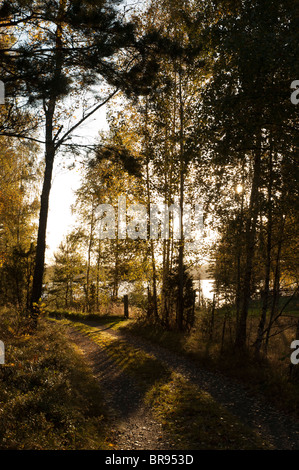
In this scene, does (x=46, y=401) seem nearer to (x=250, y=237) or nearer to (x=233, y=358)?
(x=233, y=358)

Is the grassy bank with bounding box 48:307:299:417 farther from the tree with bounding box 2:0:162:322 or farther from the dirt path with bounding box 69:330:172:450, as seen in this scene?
the tree with bounding box 2:0:162:322

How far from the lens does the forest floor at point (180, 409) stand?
5543mm

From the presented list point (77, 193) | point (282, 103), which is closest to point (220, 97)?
point (282, 103)

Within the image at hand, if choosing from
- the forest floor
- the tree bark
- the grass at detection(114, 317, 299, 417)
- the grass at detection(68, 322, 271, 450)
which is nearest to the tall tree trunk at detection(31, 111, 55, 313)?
the forest floor

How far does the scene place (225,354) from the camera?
10.1 m

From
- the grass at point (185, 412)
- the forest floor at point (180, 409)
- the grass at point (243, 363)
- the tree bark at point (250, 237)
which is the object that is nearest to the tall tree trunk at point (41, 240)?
the forest floor at point (180, 409)

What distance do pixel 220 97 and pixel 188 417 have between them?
697 cm

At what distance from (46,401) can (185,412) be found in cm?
284

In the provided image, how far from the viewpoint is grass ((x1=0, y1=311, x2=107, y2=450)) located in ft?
15.2

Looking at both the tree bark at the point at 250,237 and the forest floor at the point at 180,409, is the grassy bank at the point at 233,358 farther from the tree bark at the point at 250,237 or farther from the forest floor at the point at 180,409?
the tree bark at the point at 250,237

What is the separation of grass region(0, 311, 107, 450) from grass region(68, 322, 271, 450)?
125cm

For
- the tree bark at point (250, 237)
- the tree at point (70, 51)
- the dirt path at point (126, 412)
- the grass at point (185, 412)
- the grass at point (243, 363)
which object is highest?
the tree at point (70, 51)

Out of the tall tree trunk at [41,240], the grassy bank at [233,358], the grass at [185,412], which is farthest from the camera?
the tall tree trunk at [41,240]

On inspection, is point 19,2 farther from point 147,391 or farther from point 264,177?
point 147,391
